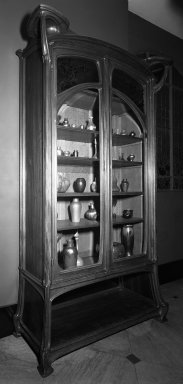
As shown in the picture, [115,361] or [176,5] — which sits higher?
[176,5]

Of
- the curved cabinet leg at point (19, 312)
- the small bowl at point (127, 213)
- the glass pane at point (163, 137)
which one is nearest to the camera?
the curved cabinet leg at point (19, 312)

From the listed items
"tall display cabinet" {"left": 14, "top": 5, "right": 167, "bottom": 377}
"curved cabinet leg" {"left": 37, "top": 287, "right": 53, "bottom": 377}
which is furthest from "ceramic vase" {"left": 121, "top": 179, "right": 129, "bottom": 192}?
"curved cabinet leg" {"left": 37, "top": 287, "right": 53, "bottom": 377}

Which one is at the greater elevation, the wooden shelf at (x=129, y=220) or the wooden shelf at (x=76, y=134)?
the wooden shelf at (x=76, y=134)

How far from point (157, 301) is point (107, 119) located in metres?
1.49

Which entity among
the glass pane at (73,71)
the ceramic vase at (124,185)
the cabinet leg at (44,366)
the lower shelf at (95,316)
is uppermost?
the glass pane at (73,71)

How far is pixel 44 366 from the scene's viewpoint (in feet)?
5.06

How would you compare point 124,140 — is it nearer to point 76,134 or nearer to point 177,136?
point 76,134

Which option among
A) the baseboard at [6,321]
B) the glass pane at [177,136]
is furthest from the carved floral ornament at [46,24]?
the glass pane at [177,136]

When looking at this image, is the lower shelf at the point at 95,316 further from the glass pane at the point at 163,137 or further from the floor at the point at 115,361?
the glass pane at the point at 163,137

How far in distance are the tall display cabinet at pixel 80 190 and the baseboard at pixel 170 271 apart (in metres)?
0.67

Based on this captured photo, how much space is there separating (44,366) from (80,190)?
1.18 meters

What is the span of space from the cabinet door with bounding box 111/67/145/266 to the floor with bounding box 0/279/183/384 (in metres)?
0.60

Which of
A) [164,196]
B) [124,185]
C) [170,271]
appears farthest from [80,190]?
[170,271]

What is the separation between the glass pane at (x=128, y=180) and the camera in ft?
7.18
